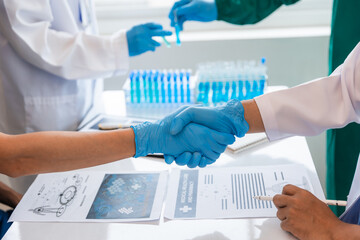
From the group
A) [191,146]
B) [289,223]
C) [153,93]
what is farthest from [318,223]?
[153,93]

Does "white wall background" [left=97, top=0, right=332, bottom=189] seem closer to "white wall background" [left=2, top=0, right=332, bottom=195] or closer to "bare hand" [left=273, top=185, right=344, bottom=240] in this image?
"white wall background" [left=2, top=0, right=332, bottom=195]

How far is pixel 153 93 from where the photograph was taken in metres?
1.82

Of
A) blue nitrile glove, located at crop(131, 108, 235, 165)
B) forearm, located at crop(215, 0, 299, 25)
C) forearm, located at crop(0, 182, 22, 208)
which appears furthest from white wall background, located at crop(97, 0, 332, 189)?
blue nitrile glove, located at crop(131, 108, 235, 165)

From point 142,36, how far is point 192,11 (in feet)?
1.00

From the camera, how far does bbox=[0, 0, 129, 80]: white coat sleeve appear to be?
4.83 feet

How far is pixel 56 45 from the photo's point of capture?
1575 mm

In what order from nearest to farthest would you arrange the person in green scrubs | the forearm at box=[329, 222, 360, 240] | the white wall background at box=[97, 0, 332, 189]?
1. the forearm at box=[329, 222, 360, 240]
2. the person in green scrubs
3. the white wall background at box=[97, 0, 332, 189]

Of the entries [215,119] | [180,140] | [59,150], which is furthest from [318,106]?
[59,150]

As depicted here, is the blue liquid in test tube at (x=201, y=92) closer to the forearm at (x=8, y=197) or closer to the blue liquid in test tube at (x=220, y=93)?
the blue liquid in test tube at (x=220, y=93)

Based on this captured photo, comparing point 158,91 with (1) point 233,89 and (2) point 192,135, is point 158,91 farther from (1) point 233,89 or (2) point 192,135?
(2) point 192,135

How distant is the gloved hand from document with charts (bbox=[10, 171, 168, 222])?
2.71 feet

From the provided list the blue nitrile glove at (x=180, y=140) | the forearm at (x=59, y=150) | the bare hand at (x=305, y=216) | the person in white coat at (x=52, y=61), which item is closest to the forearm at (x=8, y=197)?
the person in white coat at (x=52, y=61)

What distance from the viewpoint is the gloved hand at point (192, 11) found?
1.80 m

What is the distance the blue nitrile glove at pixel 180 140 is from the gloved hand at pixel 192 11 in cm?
77
